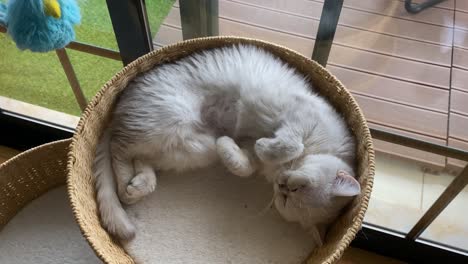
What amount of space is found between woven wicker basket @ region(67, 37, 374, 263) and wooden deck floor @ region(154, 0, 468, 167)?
0.61 ft

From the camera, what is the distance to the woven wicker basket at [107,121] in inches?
43.4

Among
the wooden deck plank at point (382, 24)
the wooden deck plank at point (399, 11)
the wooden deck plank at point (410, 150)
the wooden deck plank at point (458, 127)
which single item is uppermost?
the wooden deck plank at point (399, 11)

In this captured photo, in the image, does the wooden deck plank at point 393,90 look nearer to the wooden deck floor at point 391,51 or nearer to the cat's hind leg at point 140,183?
the wooden deck floor at point 391,51

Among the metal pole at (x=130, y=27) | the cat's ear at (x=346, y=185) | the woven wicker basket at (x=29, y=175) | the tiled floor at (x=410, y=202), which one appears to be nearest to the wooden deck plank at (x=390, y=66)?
the tiled floor at (x=410, y=202)

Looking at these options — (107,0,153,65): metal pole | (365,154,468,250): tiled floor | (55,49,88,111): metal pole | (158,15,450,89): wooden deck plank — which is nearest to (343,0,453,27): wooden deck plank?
(158,15,450,89): wooden deck plank

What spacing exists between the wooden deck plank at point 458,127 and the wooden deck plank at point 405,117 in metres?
0.02

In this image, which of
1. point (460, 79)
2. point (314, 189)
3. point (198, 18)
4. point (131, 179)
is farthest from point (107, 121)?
point (460, 79)

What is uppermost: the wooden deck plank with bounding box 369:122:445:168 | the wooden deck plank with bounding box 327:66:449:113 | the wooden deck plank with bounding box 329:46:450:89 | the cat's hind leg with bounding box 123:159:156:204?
the wooden deck plank with bounding box 329:46:450:89

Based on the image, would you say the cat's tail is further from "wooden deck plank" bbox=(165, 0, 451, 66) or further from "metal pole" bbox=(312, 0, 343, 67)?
"metal pole" bbox=(312, 0, 343, 67)

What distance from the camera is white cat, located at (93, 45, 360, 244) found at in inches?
47.1

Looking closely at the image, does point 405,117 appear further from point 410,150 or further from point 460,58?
point 460,58

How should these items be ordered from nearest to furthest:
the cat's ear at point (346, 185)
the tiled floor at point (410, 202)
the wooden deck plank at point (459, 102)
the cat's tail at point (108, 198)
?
the cat's ear at point (346, 185), the cat's tail at point (108, 198), the wooden deck plank at point (459, 102), the tiled floor at point (410, 202)

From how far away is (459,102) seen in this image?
4.77ft

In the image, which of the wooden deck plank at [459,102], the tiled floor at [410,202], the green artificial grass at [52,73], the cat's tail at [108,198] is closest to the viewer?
the cat's tail at [108,198]
